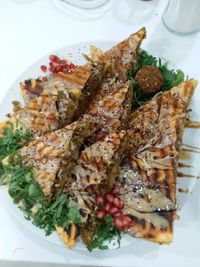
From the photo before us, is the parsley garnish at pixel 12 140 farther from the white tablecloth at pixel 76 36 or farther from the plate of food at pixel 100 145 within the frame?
the white tablecloth at pixel 76 36

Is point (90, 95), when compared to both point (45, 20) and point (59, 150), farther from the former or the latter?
point (45, 20)

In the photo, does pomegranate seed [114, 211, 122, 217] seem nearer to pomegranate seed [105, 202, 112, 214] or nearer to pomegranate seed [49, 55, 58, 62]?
pomegranate seed [105, 202, 112, 214]

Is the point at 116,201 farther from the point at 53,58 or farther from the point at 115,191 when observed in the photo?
the point at 53,58

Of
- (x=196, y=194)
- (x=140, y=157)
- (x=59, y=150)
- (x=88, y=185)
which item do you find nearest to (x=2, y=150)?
(x=59, y=150)

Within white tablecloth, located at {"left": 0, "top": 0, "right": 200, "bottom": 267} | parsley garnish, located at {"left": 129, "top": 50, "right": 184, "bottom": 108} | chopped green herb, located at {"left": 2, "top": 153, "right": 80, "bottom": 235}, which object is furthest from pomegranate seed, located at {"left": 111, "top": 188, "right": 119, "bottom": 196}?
parsley garnish, located at {"left": 129, "top": 50, "right": 184, "bottom": 108}

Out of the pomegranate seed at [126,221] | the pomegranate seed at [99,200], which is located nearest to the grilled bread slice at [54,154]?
the pomegranate seed at [99,200]

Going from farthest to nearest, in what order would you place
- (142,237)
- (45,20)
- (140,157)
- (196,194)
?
(45,20) < (196,194) < (140,157) < (142,237)
